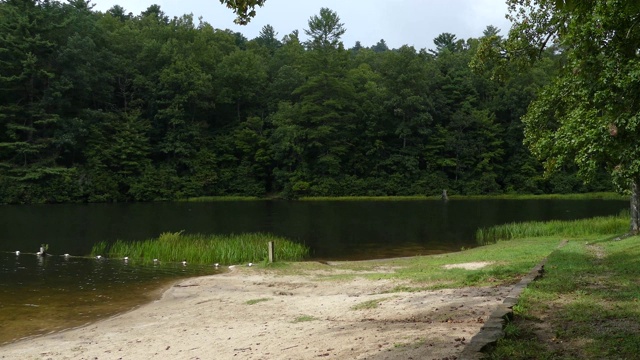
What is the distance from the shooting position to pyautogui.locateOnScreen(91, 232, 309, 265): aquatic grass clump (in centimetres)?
2300

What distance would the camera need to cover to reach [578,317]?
7.46m

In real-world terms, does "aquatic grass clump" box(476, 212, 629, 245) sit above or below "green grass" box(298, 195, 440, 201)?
below

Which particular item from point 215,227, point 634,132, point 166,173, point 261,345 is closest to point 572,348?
point 261,345

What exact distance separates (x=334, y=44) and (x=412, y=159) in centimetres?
1915

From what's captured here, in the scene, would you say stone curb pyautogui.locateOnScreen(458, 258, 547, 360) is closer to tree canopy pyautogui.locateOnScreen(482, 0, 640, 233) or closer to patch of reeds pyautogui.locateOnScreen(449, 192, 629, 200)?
tree canopy pyautogui.locateOnScreen(482, 0, 640, 233)

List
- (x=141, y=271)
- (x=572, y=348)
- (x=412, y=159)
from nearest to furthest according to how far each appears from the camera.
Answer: (x=572, y=348) → (x=141, y=271) → (x=412, y=159)

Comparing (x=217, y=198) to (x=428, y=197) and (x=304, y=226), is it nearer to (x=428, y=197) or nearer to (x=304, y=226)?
(x=428, y=197)

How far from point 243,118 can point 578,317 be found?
72.1m

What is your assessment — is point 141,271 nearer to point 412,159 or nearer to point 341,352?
point 341,352

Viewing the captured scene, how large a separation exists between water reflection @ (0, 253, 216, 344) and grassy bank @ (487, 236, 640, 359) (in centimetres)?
1034

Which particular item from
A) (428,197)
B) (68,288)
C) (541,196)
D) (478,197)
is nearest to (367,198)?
(428,197)

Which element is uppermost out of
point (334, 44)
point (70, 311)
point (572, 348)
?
point (334, 44)

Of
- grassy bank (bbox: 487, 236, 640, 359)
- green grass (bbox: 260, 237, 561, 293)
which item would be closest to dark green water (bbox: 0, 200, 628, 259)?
green grass (bbox: 260, 237, 561, 293)

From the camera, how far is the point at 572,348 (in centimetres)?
624
